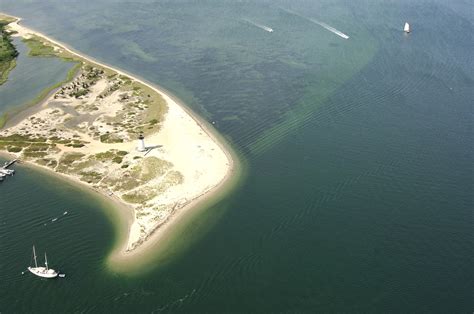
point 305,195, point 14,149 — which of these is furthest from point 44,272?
point 305,195

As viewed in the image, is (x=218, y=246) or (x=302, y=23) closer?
(x=218, y=246)

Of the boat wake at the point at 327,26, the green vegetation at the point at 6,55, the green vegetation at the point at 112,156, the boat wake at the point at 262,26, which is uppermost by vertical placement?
the boat wake at the point at 327,26

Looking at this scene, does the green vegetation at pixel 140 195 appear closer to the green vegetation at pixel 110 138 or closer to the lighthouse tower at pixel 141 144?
the lighthouse tower at pixel 141 144

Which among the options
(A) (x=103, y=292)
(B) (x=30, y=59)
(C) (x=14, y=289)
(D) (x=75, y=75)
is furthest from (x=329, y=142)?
(B) (x=30, y=59)

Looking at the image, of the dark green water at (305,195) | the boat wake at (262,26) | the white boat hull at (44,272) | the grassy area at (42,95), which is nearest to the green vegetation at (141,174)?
the dark green water at (305,195)

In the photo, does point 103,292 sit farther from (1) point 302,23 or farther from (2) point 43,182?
(1) point 302,23

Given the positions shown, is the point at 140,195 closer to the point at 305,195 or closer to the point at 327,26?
the point at 305,195

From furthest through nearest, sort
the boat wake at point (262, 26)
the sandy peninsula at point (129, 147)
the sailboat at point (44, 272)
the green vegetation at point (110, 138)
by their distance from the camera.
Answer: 1. the boat wake at point (262, 26)
2. the green vegetation at point (110, 138)
3. the sandy peninsula at point (129, 147)
4. the sailboat at point (44, 272)
